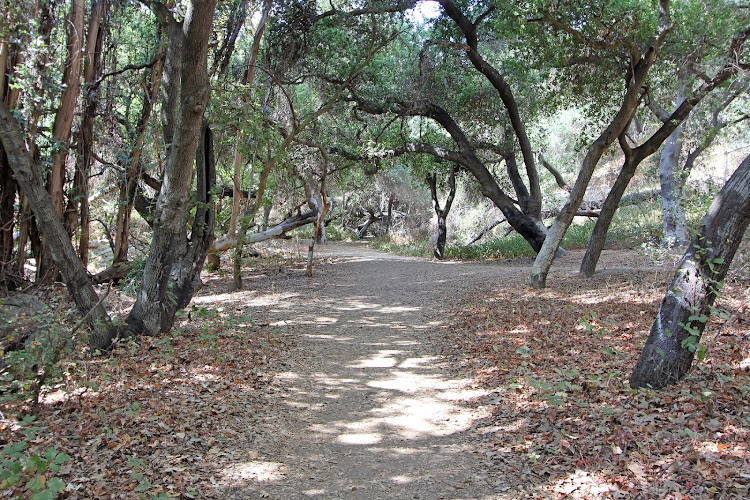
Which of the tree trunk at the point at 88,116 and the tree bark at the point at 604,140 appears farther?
the tree trunk at the point at 88,116

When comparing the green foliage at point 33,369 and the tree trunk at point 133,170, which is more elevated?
the tree trunk at point 133,170

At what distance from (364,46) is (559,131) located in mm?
20556

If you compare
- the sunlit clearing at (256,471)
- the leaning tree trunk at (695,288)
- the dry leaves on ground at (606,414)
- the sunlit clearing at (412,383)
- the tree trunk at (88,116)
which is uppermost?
the tree trunk at (88,116)

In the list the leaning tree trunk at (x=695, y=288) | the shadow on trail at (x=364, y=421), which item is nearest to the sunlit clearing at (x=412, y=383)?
the shadow on trail at (x=364, y=421)

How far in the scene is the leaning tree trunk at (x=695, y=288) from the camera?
4484 millimetres

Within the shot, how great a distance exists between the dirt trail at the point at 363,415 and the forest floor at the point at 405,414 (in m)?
0.02

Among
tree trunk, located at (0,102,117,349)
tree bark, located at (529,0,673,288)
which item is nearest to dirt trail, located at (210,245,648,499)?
tree bark, located at (529,0,673,288)

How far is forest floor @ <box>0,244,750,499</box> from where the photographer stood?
3.80m

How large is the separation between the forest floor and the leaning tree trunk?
25cm

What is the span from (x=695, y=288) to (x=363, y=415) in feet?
10.4

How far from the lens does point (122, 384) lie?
5480 mm

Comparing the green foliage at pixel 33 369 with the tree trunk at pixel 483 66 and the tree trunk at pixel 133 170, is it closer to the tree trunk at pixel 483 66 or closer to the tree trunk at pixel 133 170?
the tree trunk at pixel 133 170

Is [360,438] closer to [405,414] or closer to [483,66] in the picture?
[405,414]

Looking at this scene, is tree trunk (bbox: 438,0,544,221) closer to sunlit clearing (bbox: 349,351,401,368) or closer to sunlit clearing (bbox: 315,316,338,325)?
sunlit clearing (bbox: 315,316,338,325)
